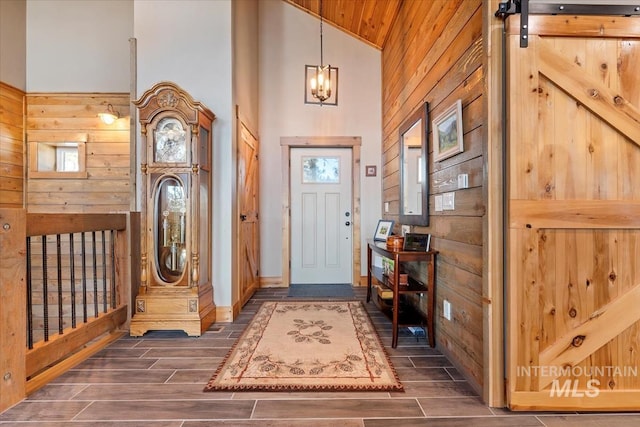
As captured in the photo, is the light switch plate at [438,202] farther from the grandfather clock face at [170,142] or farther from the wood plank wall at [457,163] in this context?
the grandfather clock face at [170,142]

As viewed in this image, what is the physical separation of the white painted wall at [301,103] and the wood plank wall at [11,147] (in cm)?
299

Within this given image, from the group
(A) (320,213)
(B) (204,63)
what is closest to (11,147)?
(B) (204,63)

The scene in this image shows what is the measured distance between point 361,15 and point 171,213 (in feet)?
10.9

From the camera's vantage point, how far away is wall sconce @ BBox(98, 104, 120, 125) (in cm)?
390

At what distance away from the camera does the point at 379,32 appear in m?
4.16

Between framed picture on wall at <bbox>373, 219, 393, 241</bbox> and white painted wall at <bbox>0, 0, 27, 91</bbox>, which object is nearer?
framed picture on wall at <bbox>373, 219, 393, 241</bbox>

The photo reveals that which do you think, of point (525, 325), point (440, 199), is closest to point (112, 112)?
point (440, 199)

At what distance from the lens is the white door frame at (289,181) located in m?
4.45

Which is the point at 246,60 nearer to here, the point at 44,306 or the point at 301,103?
the point at 301,103

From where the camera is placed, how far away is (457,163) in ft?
6.93

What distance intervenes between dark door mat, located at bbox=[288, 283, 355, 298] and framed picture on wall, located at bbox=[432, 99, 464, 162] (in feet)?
7.16

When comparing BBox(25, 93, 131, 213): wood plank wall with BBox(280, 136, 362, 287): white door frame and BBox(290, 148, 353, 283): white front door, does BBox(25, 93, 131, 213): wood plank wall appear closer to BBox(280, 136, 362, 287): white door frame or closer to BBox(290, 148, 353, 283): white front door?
BBox(280, 136, 362, 287): white door frame

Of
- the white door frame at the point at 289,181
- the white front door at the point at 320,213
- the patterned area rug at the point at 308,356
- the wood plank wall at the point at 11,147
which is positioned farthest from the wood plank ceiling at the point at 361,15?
the wood plank wall at the point at 11,147

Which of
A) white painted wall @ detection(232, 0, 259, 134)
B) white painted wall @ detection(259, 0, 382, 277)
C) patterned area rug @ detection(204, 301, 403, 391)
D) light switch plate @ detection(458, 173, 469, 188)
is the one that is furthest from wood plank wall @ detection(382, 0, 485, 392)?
white painted wall @ detection(232, 0, 259, 134)
